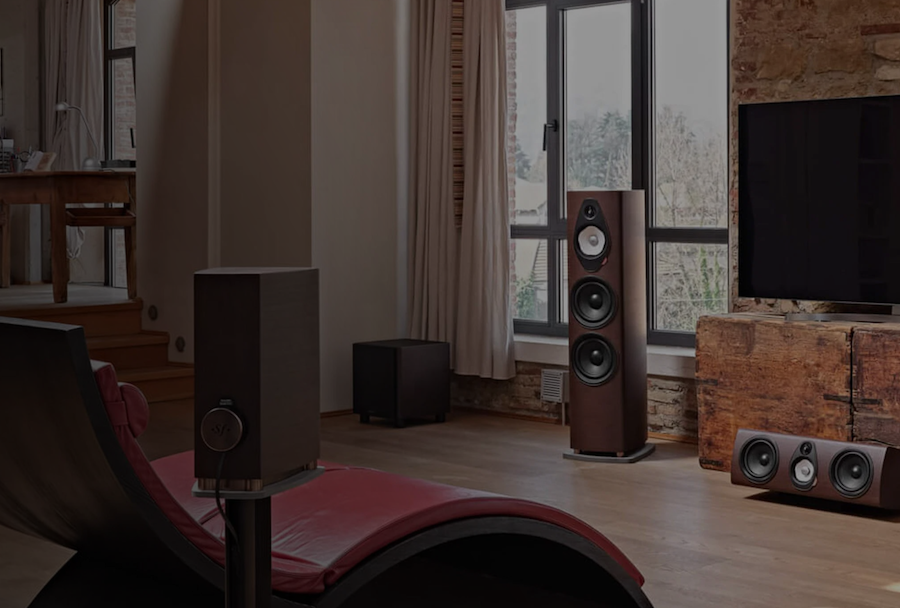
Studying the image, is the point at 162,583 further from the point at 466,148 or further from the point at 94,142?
the point at 94,142

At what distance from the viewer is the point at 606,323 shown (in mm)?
5293

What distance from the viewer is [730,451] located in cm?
501

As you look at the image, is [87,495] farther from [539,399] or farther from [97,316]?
[97,316]

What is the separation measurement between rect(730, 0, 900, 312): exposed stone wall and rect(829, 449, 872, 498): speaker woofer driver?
0.98m

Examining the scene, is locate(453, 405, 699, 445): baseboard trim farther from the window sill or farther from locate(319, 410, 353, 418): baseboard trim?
locate(319, 410, 353, 418): baseboard trim

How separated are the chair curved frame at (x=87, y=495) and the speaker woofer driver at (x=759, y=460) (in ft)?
7.79

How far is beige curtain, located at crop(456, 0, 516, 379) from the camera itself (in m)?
6.36

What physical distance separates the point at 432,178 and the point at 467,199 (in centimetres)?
29

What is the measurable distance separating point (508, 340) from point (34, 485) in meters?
4.57

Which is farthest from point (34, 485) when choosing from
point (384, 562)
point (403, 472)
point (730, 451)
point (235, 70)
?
point (235, 70)

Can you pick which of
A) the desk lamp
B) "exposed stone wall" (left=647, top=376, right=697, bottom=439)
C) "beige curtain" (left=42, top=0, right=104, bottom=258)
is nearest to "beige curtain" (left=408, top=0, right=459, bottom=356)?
"exposed stone wall" (left=647, top=376, right=697, bottom=439)

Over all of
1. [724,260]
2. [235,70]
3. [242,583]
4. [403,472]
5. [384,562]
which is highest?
[235,70]

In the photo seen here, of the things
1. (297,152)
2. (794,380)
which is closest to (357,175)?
(297,152)

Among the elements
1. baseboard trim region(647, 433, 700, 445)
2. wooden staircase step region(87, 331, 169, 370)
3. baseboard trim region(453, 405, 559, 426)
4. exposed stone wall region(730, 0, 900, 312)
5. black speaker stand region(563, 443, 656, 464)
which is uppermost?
exposed stone wall region(730, 0, 900, 312)
